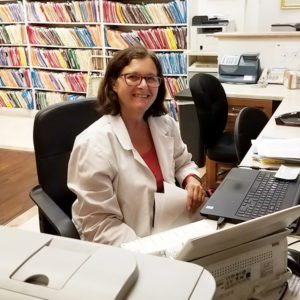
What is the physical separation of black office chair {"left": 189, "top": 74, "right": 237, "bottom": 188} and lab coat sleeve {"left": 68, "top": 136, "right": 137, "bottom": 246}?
1.50m

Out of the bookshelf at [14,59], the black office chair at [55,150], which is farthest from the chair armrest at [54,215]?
the bookshelf at [14,59]

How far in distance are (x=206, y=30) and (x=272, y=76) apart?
112 cm

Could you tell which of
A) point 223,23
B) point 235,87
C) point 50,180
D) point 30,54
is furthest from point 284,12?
point 50,180

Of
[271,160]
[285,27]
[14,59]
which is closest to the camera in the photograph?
[271,160]

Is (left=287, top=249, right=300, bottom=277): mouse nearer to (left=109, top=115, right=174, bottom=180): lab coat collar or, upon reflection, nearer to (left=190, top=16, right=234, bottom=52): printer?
(left=109, top=115, right=174, bottom=180): lab coat collar

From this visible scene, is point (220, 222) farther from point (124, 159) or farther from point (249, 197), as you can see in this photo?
point (124, 159)

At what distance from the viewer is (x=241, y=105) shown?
3227 mm

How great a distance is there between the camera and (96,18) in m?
4.94

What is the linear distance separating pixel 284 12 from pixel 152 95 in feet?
11.5

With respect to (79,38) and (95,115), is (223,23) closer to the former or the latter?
(79,38)

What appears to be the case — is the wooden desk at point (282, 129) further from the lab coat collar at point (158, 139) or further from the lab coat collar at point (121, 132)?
the lab coat collar at point (121, 132)

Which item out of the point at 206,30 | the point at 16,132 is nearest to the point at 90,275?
the point at 206,30

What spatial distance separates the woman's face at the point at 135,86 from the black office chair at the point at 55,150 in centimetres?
21

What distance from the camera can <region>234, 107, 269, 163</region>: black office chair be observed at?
2.20 m
